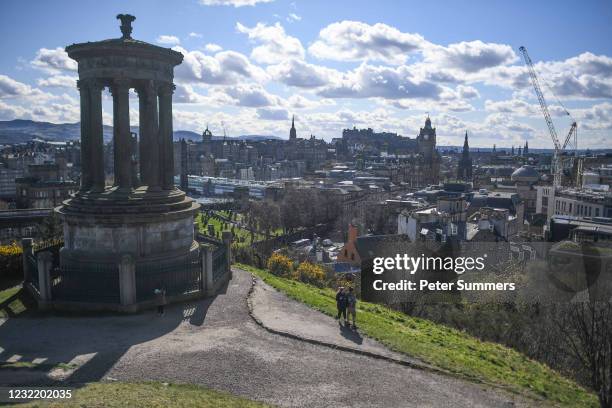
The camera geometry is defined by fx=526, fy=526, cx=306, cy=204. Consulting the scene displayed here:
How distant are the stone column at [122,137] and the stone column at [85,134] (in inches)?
45.5

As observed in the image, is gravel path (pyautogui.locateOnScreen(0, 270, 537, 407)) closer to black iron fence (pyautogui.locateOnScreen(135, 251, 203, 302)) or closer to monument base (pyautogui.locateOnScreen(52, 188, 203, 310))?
monument base (pyautogui.locateOnScreen(52, 188, 203, 310))

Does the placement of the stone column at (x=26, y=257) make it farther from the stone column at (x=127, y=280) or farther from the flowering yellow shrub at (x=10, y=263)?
the stone column at (x=127, y=280)

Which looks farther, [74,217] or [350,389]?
[74,217]

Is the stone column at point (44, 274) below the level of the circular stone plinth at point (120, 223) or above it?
below

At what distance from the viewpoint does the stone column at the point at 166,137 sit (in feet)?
61.9

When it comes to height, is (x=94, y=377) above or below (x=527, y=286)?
above

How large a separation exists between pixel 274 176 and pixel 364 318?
5975 inches

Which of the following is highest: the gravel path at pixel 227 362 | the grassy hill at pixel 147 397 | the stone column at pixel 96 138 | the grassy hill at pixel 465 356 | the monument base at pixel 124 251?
the stone column at pixel 96 138

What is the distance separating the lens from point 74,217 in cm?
1664

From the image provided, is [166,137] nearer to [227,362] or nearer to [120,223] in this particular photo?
[120,223]

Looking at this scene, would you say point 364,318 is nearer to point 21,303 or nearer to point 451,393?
point 451,393

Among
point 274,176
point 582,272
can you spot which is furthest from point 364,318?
point 274,176

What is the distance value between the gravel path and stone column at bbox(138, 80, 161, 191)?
5.28 m

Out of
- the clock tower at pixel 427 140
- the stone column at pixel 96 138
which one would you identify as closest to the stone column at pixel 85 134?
the stone column at pixel 96 138
